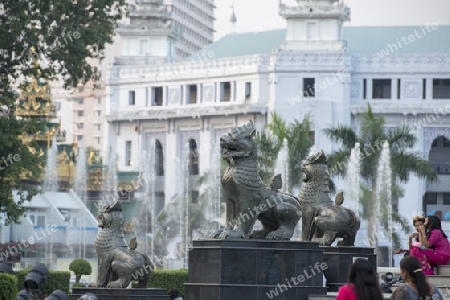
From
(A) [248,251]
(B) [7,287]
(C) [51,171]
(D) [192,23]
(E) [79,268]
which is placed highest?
(D) [192,23]

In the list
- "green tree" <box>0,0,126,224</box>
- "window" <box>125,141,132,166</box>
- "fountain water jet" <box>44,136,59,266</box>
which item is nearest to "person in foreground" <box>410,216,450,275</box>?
"green tree" <box>0,0,126,224</box>

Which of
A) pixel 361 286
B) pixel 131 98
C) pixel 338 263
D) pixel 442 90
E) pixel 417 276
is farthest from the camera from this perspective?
pixel 131 98

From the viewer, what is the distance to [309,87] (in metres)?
78.3

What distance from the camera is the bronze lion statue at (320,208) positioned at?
851 inches

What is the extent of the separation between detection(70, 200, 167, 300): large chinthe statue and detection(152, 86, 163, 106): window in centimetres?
6498

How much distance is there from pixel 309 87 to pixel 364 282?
6596 cm

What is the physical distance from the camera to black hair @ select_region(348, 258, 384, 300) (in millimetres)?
12555

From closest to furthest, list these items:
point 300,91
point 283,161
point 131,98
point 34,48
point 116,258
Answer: point 116,258
point 34,48
point 283,161
point 300,91
point 131,98

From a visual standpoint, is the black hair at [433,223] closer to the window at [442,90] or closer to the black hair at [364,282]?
the black hair at [364,282]

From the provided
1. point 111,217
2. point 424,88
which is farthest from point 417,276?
point 424,88

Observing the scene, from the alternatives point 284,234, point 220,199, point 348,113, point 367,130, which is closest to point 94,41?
point 284,234

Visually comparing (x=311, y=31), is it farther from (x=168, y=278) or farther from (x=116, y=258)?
(x=116, y=258)

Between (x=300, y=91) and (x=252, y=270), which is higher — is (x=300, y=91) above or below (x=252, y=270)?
above

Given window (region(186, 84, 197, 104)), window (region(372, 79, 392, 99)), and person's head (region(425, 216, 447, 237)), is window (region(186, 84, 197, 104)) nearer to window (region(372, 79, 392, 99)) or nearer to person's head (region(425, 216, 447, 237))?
window (region(372, 79, 392, 99))
